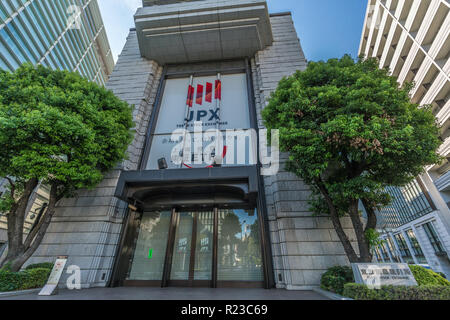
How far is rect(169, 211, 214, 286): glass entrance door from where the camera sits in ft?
27.4

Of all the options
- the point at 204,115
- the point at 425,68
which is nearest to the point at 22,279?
the point at 204,115

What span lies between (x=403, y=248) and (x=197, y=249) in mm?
47376

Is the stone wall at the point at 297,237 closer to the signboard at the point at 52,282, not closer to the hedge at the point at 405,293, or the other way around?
the hedge at the point at 405,293

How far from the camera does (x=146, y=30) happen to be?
13.7m

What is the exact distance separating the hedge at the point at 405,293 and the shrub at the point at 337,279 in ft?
4.23

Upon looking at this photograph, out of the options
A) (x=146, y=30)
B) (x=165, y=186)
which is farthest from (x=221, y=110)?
(x=146, y=30)

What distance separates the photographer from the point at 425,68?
63.6 ft

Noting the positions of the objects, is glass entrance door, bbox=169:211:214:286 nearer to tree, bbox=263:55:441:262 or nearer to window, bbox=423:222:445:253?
tree, bbox=263:55:441:262

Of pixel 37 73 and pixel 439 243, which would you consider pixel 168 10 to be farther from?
pixel 439 243

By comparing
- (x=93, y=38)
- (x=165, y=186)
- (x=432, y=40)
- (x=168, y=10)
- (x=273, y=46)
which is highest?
(x=93, y=38)

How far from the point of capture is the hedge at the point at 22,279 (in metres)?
5.81

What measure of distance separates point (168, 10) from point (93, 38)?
3847 centimetres

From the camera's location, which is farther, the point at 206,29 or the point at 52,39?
the point at 52,39

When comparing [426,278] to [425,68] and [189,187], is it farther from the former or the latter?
[425,68]
